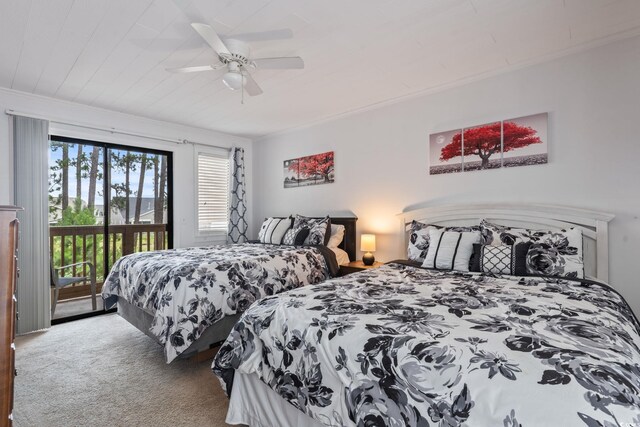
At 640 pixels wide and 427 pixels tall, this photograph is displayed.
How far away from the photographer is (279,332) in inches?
59.9

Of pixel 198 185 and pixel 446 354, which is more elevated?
pixel 198 185

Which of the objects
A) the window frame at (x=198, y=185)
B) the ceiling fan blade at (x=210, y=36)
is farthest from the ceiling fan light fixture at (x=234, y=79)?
the window frame at (x=198, y=185)

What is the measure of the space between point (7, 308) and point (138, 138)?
143 inches

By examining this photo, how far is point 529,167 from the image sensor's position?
9.07ft

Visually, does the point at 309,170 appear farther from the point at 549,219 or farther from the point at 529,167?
the point at 549,219

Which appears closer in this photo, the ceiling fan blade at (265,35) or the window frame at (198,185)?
the ceiling fan blade at (265,35)

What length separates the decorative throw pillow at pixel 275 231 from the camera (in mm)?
4070

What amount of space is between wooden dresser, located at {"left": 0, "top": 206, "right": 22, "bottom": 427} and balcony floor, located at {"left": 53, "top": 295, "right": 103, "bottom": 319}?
3.34 m

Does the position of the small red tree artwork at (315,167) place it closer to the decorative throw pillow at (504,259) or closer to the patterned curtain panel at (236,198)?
the patterned curtain panel at (236,198)

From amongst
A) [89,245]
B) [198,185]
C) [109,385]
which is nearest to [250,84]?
[109,385]

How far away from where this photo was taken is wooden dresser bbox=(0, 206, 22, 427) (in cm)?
106

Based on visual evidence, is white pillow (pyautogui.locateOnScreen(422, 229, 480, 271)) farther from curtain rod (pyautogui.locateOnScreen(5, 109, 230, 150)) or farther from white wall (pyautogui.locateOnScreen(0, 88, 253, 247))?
curtain rod (pyautogui.locateOnScreen(5, 109, 230, 150))

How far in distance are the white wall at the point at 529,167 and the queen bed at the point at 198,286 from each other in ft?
3.48

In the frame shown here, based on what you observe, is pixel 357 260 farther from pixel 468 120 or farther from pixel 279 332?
pixel 279 332
